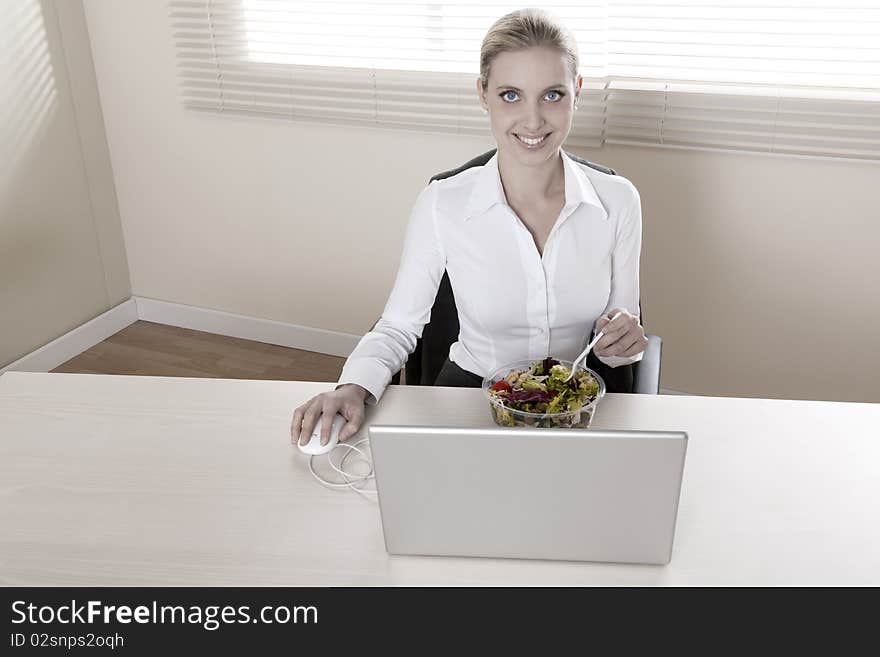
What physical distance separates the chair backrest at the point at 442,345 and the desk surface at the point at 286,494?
0.34m

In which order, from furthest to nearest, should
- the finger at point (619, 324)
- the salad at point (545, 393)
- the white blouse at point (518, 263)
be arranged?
the white blouse at point (518, 263) → the finger at point (619, 324) → the salad at point (545, 393)

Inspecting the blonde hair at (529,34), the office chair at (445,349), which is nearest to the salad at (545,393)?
the office chair at (445,349)

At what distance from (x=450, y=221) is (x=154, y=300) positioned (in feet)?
7.48

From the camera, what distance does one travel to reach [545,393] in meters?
1.31

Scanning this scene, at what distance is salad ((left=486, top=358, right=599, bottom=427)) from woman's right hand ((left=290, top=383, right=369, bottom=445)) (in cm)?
24

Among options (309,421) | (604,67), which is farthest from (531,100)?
(604,67)

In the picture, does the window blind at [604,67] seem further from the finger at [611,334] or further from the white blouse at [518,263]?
the finger at [611,334]

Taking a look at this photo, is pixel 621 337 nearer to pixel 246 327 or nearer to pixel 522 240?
pixel 522 240

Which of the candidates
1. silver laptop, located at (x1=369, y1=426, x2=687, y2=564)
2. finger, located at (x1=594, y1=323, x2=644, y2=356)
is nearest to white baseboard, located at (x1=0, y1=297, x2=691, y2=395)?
finger, located at (x1=594, y1=323, x2=644, y2=356)

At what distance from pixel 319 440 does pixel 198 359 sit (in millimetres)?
2193

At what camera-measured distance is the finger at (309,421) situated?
4.59 ft
